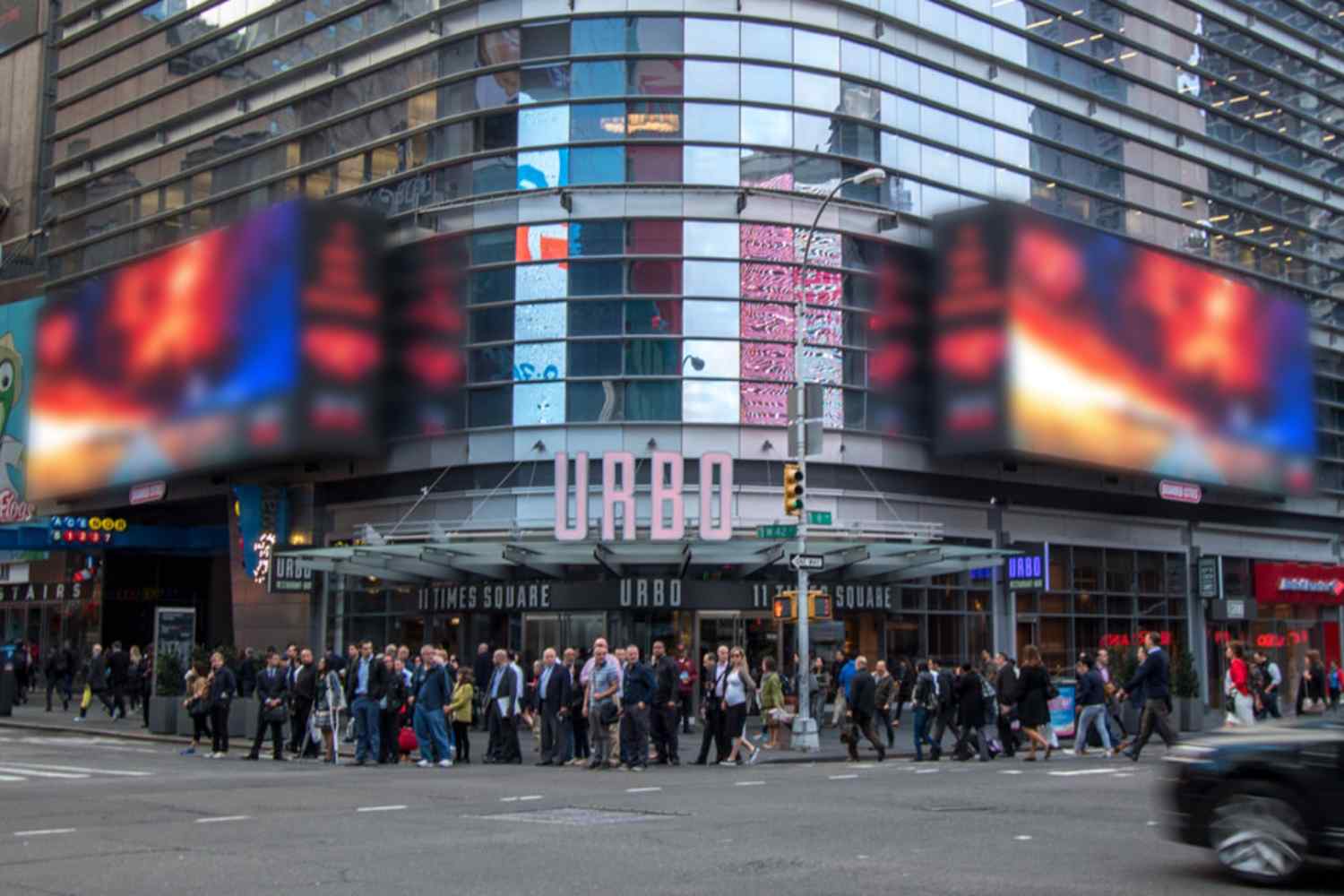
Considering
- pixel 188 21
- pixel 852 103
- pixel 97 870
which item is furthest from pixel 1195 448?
pixel 97 870

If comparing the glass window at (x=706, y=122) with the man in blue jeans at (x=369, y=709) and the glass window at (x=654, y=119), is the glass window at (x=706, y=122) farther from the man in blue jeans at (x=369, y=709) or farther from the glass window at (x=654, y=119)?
the man in blue jeans at (x=369, y=709)

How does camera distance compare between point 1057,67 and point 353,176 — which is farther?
point 1057,67

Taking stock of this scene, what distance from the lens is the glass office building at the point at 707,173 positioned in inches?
1368

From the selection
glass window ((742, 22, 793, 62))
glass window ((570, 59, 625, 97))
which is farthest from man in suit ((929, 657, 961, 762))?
glass window ((742, 22, 793, 62))

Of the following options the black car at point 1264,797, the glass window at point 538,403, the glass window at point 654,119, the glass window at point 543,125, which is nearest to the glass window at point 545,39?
the glass window at point 543,125

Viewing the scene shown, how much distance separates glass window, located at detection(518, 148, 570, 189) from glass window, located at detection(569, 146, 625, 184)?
297 mm

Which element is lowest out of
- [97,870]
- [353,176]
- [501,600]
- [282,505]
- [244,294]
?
[97,870]

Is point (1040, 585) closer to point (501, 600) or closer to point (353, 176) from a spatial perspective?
point (501, 600)

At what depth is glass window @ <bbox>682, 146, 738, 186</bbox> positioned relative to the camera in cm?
3519

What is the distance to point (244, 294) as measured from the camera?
126ft

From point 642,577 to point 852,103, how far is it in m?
13.5

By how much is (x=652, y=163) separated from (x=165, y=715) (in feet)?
55.5

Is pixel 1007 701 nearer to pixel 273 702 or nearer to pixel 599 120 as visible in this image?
pixel 273 702

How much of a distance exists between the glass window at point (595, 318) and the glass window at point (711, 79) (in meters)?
5.42
